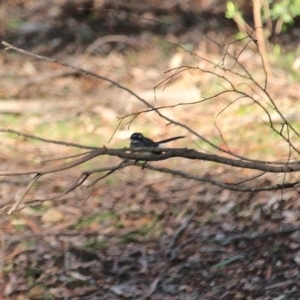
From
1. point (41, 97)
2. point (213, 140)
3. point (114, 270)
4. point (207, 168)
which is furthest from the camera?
point (41, 97)

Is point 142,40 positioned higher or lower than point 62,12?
lower

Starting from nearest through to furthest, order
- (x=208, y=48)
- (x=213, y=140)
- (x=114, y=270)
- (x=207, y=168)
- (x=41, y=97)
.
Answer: (x=114, y=270) < (x=207, y=168) < (x=213, y=140) < (x=41, y=97) < (x=208, y=48)

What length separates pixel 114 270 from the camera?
438cm

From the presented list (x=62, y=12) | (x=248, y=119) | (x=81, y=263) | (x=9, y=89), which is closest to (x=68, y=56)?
(x=62, y=12)

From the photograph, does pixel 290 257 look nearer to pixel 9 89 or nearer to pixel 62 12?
pixel 9 89

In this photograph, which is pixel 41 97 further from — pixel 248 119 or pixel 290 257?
pixel 290 257

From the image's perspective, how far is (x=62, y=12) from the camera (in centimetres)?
787

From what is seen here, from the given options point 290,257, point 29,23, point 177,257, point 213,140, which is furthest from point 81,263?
point 29,23

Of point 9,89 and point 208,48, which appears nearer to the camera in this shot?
point 9,89

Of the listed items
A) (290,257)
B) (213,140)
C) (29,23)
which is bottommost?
(290,257)

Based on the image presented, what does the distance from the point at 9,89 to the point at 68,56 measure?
1062mm

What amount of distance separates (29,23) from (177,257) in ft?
14.2

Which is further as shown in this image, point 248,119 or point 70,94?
point 70,94

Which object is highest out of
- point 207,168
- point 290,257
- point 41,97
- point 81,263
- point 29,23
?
point 29,23
